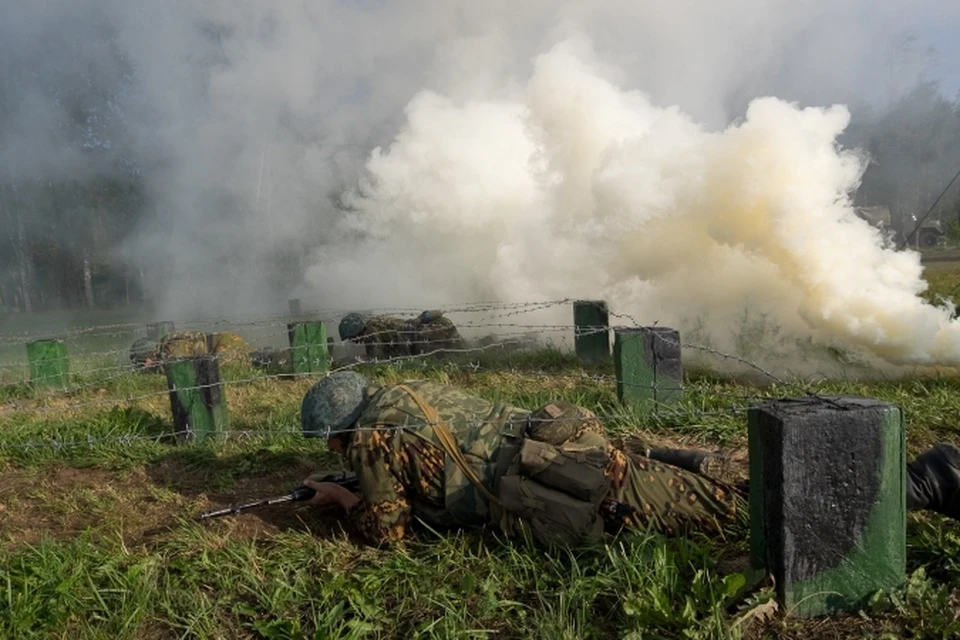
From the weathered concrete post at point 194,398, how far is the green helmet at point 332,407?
2132mm

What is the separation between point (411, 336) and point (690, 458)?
5.70 m

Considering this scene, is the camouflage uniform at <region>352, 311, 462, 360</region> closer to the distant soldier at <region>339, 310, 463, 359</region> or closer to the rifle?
the distant soldier at <region>339, 310, 463, 359</region>

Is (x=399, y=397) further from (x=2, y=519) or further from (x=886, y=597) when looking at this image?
(x=2, y=519)

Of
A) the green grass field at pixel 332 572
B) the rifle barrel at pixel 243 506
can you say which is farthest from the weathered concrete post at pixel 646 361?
the rifle barrel at pixel 243 506

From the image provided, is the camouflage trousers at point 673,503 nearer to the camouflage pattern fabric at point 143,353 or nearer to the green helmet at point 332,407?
the green helmet at point 332,407

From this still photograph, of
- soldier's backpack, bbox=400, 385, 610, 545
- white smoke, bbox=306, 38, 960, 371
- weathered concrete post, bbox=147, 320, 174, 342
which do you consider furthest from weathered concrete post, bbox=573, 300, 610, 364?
weathered concrete post, bbox=147, 320, 174, 342

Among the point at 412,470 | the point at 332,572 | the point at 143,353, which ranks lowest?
the point at 332,572

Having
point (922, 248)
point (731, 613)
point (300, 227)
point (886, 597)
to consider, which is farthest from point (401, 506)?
point (922, 248)

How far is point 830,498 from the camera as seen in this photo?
8.70 ft

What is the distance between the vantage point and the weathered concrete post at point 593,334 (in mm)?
7719

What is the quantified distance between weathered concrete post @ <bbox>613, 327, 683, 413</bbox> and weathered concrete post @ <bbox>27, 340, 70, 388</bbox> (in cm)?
615

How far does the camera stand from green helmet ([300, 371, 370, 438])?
3816mm

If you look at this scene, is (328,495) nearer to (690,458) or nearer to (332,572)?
(332,572)

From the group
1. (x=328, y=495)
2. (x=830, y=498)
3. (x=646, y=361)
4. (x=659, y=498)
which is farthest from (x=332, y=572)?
(x=646, y=361)
